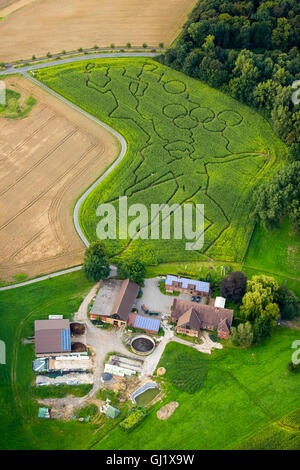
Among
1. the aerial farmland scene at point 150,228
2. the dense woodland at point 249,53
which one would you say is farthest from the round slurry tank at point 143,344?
the dense woodland at point 249,53

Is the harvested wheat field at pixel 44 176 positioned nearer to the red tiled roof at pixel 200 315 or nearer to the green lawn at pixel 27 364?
the green lawn at pixel 27 364

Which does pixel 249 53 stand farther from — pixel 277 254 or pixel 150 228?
pixel 150 228

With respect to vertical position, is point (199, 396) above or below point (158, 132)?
below

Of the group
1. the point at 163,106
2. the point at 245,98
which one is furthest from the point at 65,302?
the point at 245,98

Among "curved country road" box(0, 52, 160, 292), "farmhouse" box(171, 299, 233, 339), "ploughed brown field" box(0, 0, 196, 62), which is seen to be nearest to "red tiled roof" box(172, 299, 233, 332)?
"farmhouse" box(171, 299, 233, 339)

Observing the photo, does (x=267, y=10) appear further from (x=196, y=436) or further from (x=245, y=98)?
(x=196, y=436)

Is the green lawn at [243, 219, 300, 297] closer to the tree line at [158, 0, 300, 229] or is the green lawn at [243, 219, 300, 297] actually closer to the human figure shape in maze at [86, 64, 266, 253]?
the human figure shape in maze at [86, 64, 266, 253]
